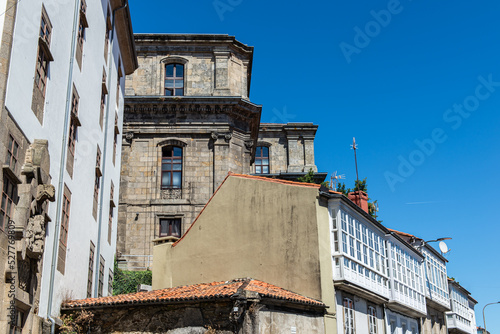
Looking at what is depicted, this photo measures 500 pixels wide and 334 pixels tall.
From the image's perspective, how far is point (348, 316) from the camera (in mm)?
20344

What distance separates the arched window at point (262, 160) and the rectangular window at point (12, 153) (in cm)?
3599

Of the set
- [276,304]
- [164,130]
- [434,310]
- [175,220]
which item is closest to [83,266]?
[276,304]

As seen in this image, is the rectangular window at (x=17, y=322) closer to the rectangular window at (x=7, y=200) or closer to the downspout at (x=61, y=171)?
the downspout at (x=61, y=171)

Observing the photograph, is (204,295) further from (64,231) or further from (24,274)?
(24,274)

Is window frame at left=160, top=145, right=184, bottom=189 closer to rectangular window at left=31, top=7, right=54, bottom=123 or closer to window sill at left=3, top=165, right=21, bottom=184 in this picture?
rectangular window at left=31, top=7, right=54, bottom=123

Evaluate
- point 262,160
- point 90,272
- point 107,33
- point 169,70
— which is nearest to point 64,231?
point 90,272

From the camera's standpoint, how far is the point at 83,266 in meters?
19.1

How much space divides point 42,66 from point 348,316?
12.5m

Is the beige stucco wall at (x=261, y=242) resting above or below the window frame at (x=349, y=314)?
above

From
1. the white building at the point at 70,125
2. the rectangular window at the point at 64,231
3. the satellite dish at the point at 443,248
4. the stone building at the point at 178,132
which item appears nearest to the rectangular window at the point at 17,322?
the white building at the point at 70,125

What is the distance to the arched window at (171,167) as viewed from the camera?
34250 millimetres

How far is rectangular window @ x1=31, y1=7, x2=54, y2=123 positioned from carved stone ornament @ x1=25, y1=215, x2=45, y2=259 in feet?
8.04

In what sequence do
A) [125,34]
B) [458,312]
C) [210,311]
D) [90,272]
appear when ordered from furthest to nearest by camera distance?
1. [458,312]
2. [125,34]
3. [90,272]
4. [210,311]

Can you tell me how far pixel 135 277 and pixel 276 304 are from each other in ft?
41.1
